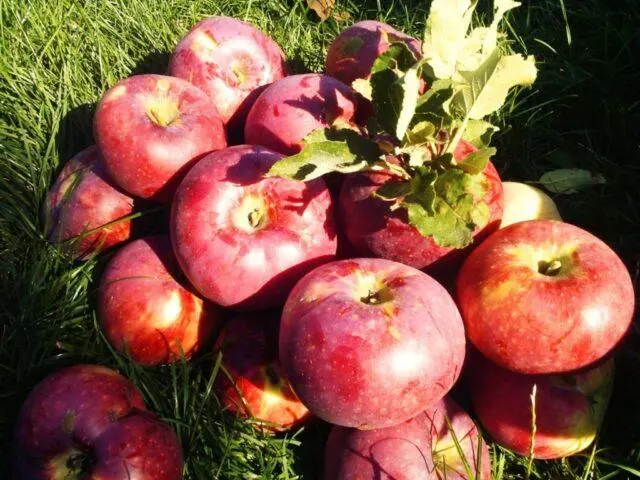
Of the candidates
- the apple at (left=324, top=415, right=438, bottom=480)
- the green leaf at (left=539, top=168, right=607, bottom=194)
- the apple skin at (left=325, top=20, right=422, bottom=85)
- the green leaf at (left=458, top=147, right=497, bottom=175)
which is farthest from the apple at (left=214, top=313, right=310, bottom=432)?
the green leaf at (left=539, top=168, right=607, bottom=194)

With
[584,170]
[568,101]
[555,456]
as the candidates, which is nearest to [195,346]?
[555,456]

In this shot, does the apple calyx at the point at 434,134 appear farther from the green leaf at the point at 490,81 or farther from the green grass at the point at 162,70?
the green grass at the point at 162,70

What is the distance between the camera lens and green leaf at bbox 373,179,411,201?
1659 millimetres

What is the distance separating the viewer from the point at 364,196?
179cm

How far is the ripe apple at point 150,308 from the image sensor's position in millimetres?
1899

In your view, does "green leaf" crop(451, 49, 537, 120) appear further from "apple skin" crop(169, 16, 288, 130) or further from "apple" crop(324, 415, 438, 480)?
"apple skin" crop(169, 16, 288, 130)

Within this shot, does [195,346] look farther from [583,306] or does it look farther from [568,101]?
[568,101]

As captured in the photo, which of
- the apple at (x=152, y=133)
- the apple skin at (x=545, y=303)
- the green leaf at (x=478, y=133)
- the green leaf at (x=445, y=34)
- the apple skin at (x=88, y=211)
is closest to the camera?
the apple skin at (x=545, y=303)

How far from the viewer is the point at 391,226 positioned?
177 centimetres

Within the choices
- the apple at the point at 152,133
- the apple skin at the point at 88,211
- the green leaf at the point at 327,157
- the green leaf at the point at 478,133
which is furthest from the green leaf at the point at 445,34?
the apple skin at the point at 88,211

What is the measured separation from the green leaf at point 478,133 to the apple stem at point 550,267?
0.37 m

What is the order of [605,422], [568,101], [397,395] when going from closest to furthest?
[397,395]
[605,422]
[568,101]

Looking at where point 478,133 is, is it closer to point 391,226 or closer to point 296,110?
point 391,226

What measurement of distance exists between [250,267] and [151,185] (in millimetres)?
520
